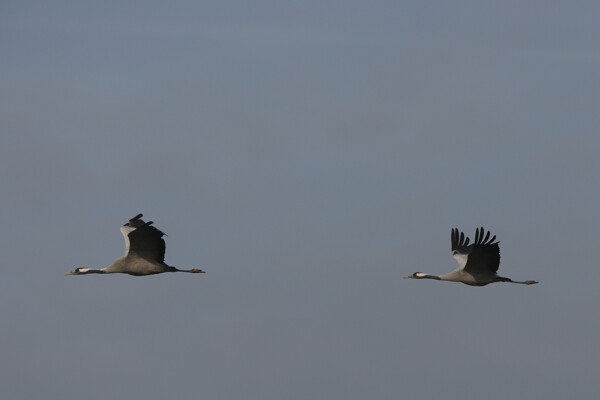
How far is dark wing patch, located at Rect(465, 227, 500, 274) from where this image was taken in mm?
29734

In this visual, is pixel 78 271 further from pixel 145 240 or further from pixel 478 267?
pixel 478 267

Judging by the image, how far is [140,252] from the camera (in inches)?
1180

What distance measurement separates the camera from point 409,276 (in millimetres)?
32344

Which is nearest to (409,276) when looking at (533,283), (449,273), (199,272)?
(449,273)

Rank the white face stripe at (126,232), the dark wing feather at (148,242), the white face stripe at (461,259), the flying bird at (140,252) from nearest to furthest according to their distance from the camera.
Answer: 1. the dark wing feather at (148,242)
2. the flying bird at (140,252)
3. the white face stripe at (126,232)
4. the white face stripe at (461,259)

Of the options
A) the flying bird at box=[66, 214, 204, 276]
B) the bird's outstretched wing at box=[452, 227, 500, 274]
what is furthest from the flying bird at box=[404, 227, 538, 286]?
the flying bird at box=[66, 214, 204, 276]

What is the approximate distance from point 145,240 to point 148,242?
126 millimetres

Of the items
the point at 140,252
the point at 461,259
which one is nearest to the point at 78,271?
the point at 140,252

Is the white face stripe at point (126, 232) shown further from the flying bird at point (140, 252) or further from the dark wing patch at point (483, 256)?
the dark wing patch at point (483, 256)

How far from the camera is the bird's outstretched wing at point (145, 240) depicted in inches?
1147

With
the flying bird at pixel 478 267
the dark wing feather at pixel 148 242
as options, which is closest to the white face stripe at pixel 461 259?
the flying bird at pixel 478 267

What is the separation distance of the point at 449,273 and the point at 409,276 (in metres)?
1.40

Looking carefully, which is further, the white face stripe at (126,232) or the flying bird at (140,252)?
the white face stripe at (126,232)

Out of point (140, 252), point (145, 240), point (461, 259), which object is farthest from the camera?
point (461, 259)
